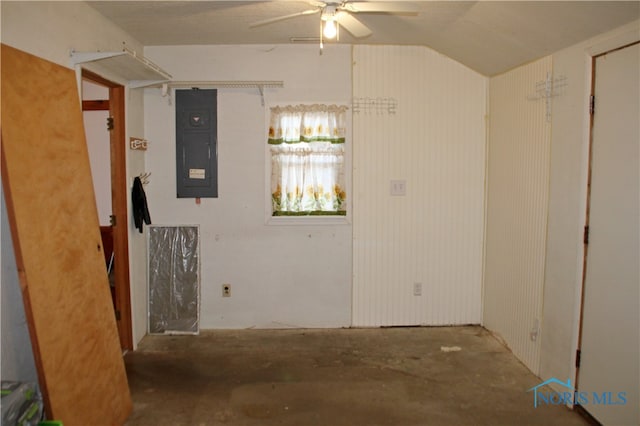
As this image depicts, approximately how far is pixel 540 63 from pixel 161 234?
3.29m

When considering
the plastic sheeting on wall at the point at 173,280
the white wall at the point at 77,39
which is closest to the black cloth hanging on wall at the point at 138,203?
the white wall at the point at 77,39

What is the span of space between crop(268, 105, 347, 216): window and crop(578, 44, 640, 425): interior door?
1985mm

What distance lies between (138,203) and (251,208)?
936 millimetres

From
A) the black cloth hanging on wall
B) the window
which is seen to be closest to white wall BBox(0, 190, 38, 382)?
the black cloth hanging on wall

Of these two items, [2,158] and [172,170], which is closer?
[2,158]

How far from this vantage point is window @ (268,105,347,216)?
13.0 ft

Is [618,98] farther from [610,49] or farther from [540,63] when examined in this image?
[540,63]

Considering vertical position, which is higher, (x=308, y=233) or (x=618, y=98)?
(x=618, y=98)

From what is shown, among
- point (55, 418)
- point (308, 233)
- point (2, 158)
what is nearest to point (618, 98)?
point (308, 233)

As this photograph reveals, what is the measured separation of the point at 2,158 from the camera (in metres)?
1.94

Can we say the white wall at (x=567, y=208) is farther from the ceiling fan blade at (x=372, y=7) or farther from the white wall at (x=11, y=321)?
the white wall at (x=11, y=321)

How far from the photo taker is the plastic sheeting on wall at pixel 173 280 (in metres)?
3.92

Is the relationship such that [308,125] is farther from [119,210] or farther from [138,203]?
[119,210]

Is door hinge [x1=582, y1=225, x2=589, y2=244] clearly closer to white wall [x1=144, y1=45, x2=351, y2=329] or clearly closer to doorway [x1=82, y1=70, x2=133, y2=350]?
white wall [x1=144, y1=45, x2=351, y2=329]
